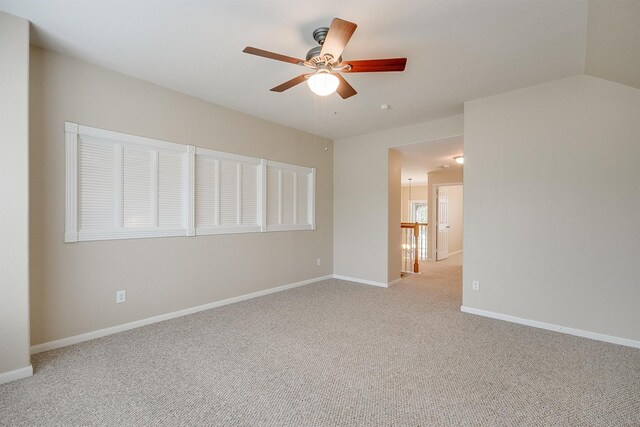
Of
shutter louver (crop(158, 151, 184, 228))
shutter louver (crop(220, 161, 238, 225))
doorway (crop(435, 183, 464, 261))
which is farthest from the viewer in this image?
doorway (crop(435, 183, 464, 261))

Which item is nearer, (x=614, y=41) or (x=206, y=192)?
(x=614, y=41)

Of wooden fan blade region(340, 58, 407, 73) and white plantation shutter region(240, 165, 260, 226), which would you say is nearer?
wooden fan blade region(340, 58, 407, 73)

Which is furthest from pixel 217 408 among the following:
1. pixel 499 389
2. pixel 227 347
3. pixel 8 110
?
pixel 8 110

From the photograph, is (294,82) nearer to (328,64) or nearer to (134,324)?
(328,64)

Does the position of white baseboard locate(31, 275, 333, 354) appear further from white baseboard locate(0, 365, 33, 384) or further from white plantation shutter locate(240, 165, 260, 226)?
white plantation shutter locate(240, 165, 260, 226)

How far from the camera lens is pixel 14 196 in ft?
7.28

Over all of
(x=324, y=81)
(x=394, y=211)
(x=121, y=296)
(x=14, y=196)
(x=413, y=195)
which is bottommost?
(x=121, y=296)

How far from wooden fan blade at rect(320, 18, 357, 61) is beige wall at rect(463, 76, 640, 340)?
8.07ft

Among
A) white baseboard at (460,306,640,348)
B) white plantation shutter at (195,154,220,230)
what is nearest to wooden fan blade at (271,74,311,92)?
white plantation shutter at (195,154,220,230)

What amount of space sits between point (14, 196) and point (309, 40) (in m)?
2.54

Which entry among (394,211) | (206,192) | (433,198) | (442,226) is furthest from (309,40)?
(442,226)

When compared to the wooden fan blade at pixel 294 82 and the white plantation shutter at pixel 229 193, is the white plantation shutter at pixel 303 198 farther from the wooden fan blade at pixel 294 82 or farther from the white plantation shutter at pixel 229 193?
the wooden fan blade at pixel 294 82

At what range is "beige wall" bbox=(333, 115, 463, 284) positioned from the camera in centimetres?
512

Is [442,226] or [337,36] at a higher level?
[337,36]
